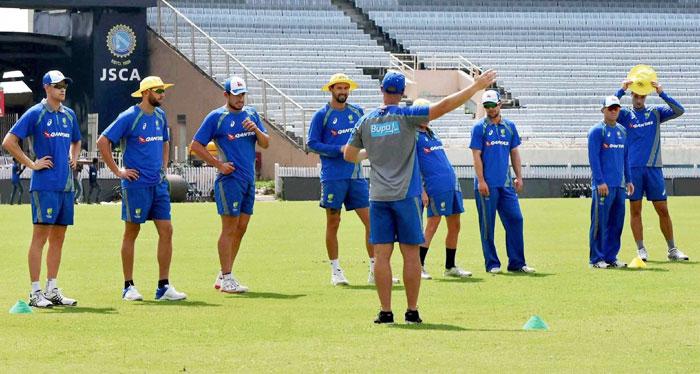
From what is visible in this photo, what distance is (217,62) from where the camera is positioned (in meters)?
48.1

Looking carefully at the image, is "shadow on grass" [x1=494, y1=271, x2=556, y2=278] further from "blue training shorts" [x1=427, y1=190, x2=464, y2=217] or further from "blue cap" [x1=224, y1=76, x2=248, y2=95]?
"blue cap" [x1=224, y1=76, x2=248, y2=95]

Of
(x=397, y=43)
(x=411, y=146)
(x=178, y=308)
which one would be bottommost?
(x=178, y=308)

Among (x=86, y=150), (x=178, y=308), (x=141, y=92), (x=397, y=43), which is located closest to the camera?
(x=178, y=308)

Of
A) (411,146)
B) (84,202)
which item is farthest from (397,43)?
(411,146)

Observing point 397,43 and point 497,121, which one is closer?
point 497,121

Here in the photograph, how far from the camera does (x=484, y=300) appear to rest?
47.5ft

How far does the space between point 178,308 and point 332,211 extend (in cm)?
282

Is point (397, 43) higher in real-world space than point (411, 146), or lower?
higher

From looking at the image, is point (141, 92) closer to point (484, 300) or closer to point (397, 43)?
point (484, 300)

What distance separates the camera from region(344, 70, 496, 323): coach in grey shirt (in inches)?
484

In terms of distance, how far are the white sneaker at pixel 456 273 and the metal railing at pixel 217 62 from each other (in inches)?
1027

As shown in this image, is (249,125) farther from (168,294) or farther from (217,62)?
(217,62)

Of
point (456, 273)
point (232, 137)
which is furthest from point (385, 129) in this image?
point (456, 273)

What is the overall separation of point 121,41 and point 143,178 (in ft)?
110
